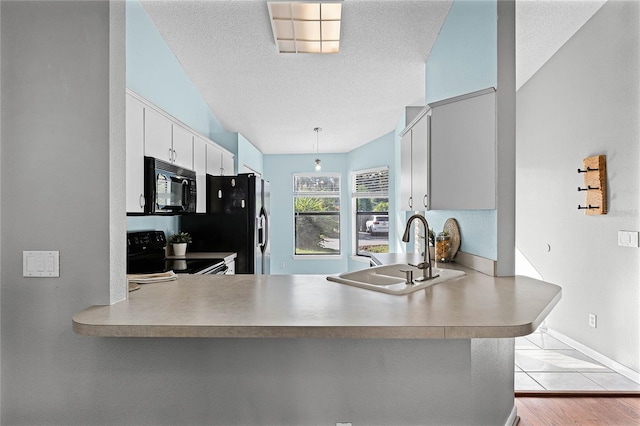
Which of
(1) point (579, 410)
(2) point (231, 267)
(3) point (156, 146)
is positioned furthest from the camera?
(2) point (231, 267)

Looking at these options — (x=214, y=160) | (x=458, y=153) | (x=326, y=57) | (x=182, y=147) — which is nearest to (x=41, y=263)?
(x=182, y=147)

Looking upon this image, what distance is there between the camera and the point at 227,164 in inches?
192

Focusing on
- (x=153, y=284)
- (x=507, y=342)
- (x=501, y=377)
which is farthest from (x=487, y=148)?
(x=153, y=284)

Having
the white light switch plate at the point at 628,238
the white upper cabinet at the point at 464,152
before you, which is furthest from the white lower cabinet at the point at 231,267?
the white light switch plate at the point at 628,238

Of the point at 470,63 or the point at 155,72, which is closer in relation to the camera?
the point at 470,63

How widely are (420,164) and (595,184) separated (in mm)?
1639

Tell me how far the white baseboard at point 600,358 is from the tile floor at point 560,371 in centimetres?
3

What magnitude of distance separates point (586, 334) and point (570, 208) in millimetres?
1151

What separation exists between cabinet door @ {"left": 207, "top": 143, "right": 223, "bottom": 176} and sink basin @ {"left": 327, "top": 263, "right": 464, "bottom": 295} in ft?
8.24

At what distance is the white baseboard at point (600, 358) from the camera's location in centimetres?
288

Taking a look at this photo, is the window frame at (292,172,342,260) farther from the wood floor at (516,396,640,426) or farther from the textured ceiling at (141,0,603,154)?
the wood floor at (516,396,640,426)

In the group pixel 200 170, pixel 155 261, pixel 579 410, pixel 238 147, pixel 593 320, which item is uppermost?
pixel 238 147

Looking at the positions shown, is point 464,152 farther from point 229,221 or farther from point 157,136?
point 229,221

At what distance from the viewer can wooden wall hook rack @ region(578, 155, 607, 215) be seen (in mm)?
3152
